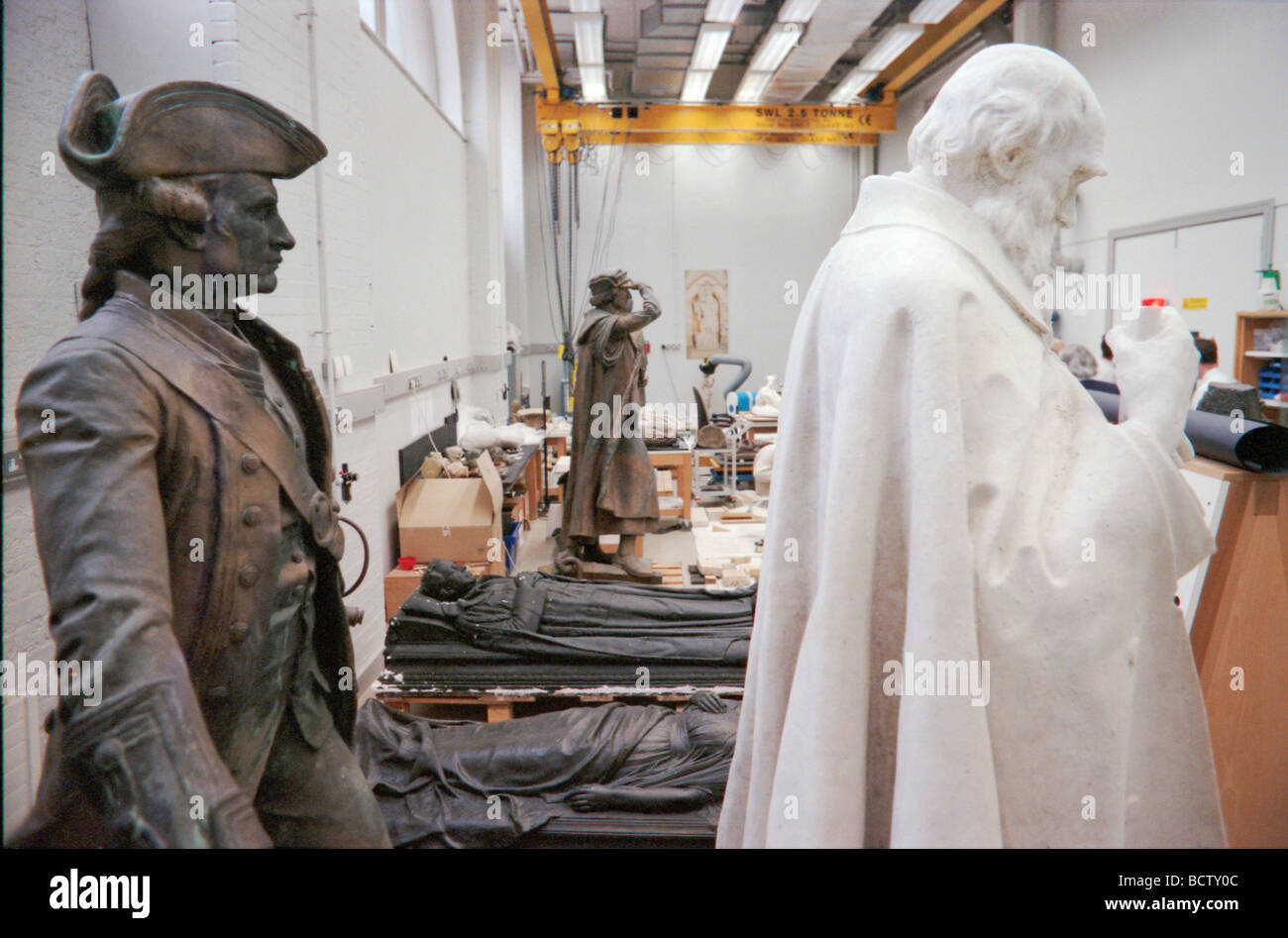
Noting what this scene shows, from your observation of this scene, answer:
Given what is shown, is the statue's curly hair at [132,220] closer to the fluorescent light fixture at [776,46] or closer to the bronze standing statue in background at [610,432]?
the bronze standing statue in background at [610,432]

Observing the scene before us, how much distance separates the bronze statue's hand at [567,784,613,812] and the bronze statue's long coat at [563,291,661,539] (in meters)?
3.28

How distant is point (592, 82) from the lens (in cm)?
1220

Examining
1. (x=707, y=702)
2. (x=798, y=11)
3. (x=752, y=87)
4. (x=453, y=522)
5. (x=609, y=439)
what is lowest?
→ (x=707, y=702)

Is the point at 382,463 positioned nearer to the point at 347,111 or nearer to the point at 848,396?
the point at 347,111

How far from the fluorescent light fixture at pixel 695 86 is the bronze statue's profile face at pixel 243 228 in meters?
11.1

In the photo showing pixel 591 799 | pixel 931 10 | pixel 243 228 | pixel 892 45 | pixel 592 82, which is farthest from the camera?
pixel 592 82

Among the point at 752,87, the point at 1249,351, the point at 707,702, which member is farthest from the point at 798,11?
the point at 707,702

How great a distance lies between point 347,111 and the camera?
15.5ft

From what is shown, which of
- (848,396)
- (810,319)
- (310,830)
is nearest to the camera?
(848,396)

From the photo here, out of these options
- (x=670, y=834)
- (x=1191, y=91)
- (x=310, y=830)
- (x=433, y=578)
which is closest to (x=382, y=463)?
(x=433, y=578)

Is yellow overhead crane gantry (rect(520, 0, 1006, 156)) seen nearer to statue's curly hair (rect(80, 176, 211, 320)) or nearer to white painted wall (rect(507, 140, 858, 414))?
white painted wall (rect(507, 140, 858, 414))

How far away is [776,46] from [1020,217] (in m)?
10.3

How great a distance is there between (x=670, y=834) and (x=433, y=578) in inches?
79.8

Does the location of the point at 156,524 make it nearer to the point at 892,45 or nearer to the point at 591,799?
the point at 591,799
